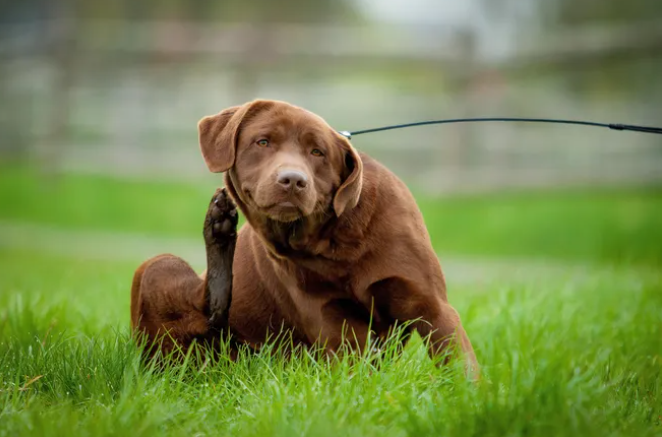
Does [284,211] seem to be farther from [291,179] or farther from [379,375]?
[379,375]

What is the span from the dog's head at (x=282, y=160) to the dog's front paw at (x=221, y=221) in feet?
0.66

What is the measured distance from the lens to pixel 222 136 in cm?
285

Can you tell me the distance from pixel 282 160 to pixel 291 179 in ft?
0.35

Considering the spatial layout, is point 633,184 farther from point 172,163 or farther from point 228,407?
point 228,407

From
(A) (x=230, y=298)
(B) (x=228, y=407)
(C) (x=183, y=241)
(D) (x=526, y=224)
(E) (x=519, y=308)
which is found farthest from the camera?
(C) (x=183, y=241)

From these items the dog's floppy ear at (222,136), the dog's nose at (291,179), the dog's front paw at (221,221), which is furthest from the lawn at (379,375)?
the dog's floppy ear at (222,136)

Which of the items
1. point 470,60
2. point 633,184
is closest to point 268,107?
point 633,184

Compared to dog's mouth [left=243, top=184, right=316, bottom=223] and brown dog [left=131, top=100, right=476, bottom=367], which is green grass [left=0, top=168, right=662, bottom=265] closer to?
brown dog [left=131, top=100, right=476, bottom=367]

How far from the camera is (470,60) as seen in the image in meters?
10.8

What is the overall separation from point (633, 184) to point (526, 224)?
168 cm

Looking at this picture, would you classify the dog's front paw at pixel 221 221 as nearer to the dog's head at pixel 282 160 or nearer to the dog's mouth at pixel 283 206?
the dog's head at pixel 282 160

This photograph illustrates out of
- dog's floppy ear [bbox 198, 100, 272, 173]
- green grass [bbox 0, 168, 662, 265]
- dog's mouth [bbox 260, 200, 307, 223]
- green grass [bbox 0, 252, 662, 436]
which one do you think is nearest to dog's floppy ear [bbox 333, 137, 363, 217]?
dog's mouth [bbox 260, 200, 307, 223]

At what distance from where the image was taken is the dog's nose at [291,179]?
103 inches

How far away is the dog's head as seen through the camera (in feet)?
8.72
